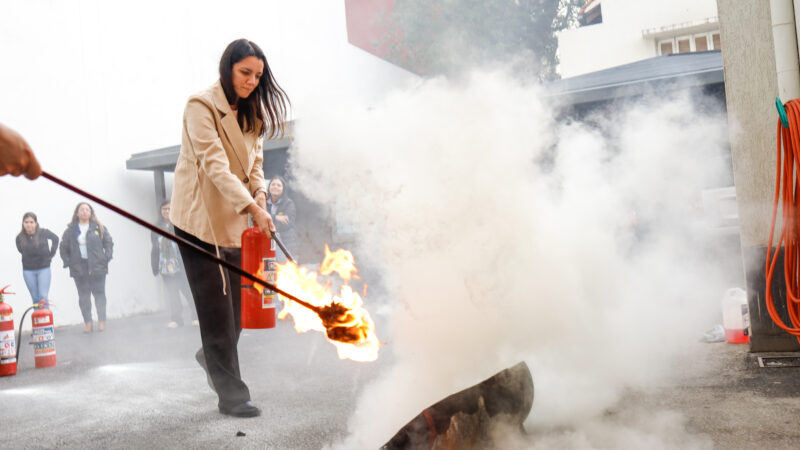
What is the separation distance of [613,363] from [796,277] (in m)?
1.16

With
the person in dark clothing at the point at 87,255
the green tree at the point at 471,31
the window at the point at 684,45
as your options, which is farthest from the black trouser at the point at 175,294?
the window at the point at 684,45

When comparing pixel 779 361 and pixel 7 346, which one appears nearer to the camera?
pixel 779 361

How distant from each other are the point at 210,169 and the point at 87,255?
6.30 m

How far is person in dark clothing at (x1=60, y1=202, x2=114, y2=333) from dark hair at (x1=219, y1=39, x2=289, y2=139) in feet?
19.5

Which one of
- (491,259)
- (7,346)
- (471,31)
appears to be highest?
(471,31)

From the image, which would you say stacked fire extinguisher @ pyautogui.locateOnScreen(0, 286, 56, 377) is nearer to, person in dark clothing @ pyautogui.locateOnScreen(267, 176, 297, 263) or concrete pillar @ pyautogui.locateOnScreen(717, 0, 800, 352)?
person in dark clothing @ pyautogui.locateOnScreen(267, 176, 297, 263)

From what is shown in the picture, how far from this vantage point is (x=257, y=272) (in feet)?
11.3

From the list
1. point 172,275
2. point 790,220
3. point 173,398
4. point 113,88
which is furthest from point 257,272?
point 113,88

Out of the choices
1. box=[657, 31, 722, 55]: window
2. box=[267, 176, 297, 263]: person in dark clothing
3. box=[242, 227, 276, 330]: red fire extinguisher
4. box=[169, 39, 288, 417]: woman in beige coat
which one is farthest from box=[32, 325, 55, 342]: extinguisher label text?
box=[657, 31, 722, 55]: window

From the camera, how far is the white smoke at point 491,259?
307 centimetres

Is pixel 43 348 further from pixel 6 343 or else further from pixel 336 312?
pixel 336 312

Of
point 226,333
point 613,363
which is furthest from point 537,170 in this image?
point 226,333

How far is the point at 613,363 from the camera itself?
396 centimetres

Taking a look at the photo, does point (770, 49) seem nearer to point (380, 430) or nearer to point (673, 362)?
point (673, 362)
